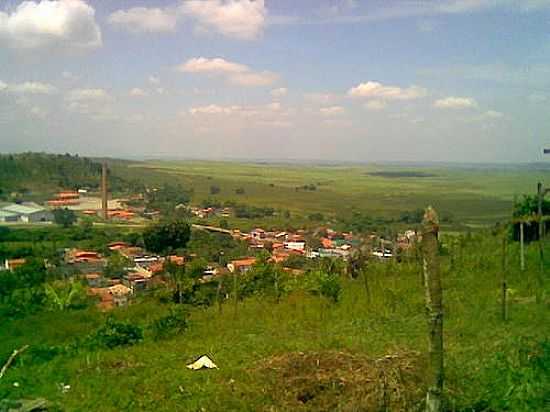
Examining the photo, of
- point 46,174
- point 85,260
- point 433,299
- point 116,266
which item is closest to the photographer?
point 433,299

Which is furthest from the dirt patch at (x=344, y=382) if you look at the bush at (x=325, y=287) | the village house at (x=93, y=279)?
the village house at (x=93, y=279)

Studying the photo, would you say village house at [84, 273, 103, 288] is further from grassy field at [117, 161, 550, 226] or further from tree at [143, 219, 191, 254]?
grassy field at [117, 161, 550, 226]

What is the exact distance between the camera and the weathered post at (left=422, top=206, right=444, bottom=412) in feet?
11.4

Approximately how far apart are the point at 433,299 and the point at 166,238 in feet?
41.9

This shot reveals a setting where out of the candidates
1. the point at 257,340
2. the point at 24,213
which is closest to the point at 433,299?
the point at 257,340

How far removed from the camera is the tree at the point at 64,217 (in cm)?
1636

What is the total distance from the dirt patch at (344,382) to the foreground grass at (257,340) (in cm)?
10

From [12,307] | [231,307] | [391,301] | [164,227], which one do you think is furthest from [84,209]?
[391,301]

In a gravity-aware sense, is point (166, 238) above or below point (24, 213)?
below

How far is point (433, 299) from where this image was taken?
3523 millimetres

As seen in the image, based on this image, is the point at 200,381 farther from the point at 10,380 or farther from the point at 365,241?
the point at 365,241

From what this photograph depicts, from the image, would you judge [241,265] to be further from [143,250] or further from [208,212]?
[208,212]

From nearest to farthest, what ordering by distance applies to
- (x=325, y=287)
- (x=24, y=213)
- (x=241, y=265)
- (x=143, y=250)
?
(x=325, y=287) < (x=241, y=265) < (x=24, y=213) < (x=143, y=250)

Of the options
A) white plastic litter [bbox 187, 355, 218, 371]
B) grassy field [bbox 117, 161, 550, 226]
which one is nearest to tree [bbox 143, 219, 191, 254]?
grassy field [bbox 117, 161, 550, 226]
